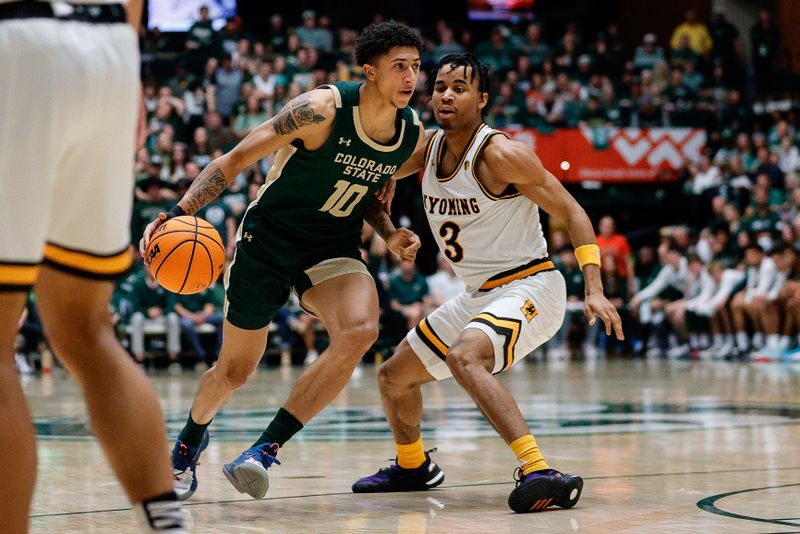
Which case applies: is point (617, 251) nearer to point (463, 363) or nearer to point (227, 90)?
point (227, 90)

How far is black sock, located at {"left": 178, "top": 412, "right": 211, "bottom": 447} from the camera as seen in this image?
16.9 feet

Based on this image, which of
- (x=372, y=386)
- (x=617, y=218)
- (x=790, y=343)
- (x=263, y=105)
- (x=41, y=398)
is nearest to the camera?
(x=41, y=398)

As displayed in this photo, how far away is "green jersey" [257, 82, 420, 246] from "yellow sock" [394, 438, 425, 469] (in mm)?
954

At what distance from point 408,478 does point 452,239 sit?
1.10 metres

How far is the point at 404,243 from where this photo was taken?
527 cm

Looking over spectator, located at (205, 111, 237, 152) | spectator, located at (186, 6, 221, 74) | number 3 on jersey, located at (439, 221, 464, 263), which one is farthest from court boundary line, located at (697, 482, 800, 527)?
spectator, located at (186, 6, 221, 74)

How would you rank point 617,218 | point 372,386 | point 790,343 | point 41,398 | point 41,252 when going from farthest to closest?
point 617,218 < point 790,343 < point 372,386 < point 41,398 < point 41,252

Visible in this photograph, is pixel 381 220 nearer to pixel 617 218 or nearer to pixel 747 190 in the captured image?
pixel 747 190

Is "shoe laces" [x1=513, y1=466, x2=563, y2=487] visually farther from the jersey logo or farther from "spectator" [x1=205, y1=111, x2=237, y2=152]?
"spectator" [x1=205, y1=111, x2=237, y2=152]

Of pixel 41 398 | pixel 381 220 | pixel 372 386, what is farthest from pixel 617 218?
pixel 381 220

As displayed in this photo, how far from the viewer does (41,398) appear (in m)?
10.2

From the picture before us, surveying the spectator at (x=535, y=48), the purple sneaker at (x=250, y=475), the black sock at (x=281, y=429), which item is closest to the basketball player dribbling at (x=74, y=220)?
the purple sneaker at (x=250, y=475)

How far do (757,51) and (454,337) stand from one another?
17208 millimetres

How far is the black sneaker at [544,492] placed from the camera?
449 cm
